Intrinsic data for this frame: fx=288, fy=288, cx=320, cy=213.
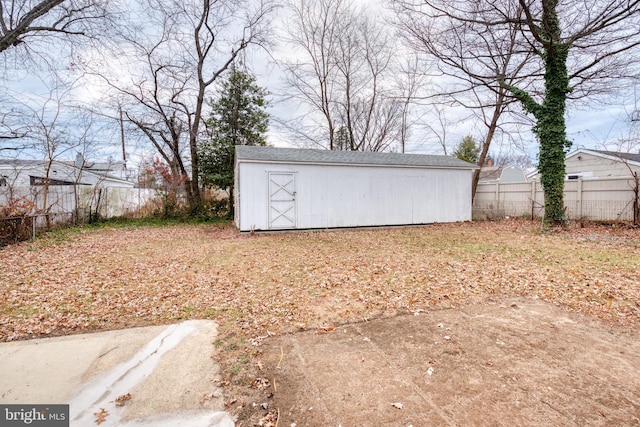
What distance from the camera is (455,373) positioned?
7.67ft

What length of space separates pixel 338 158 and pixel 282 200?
2.70m

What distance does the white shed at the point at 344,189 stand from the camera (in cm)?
967

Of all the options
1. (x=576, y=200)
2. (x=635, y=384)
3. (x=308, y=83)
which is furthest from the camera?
(x=308, y=83)

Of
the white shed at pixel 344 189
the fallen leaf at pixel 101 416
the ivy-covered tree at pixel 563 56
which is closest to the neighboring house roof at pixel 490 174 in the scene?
the white shed at pixel 344 189

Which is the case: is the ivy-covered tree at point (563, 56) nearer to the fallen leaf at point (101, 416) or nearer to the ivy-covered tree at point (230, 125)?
the fallen leaf at point (101, 416)

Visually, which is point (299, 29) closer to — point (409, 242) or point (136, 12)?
point (136, 12)

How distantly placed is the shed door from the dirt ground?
6.95 m

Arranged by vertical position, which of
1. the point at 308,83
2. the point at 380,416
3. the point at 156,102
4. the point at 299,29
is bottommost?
the point at 380,416

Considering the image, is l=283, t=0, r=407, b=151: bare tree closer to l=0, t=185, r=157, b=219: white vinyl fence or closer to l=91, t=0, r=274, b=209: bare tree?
l=91, t=0, r=274, b=209: bare tree

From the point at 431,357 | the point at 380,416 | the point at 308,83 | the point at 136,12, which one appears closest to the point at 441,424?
the point at 380,416

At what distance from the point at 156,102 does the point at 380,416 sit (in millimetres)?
16132

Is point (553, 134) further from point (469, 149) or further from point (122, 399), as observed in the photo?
point (469, 149)

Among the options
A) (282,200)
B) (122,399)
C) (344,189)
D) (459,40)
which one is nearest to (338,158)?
(344,189)

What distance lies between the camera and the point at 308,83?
1747 cm
